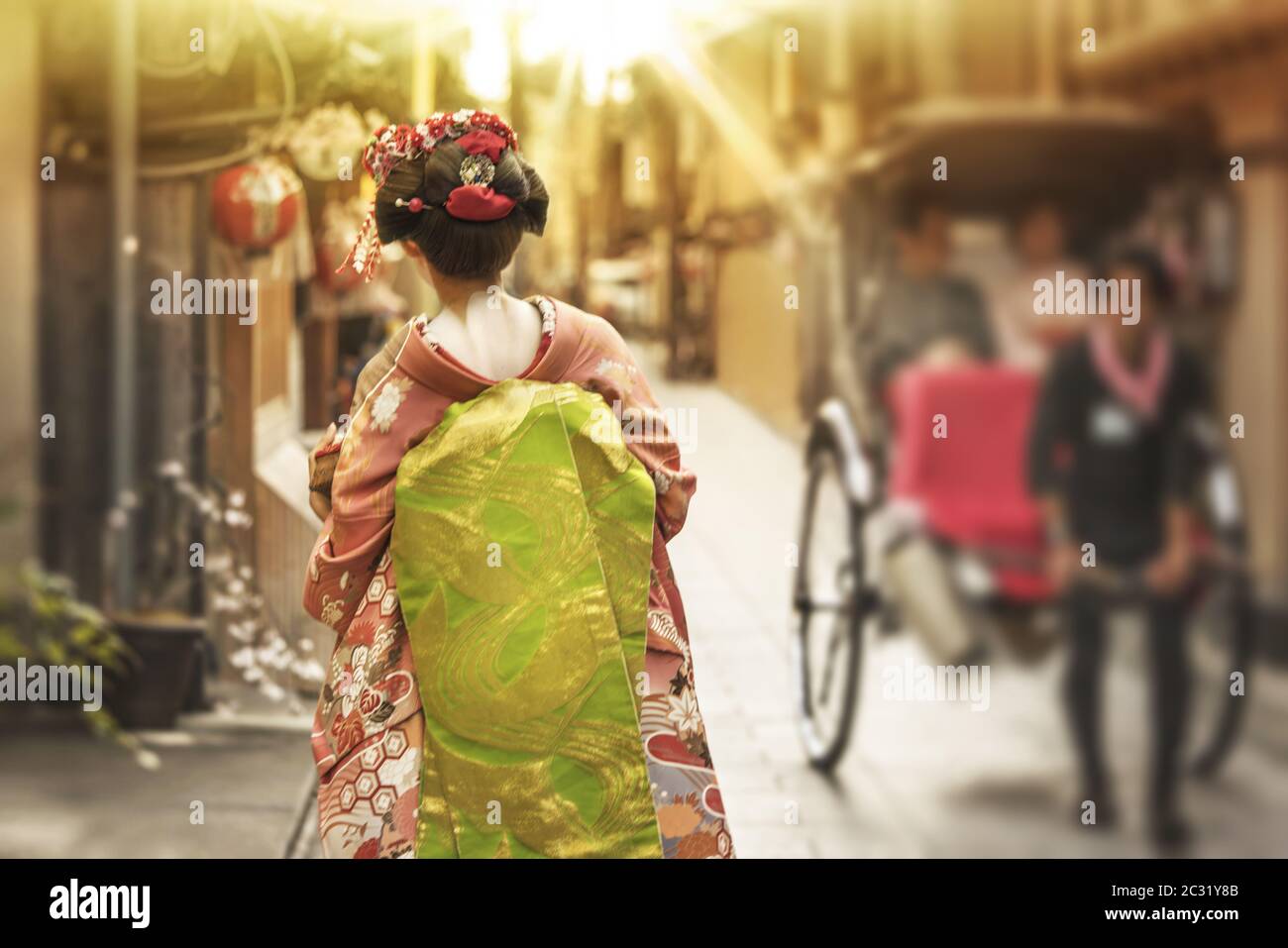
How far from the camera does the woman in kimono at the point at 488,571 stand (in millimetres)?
2449

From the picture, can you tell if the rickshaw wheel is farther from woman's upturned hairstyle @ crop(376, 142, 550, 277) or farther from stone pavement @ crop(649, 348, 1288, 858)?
woman's upturned hairstyle @ crop(376, 142, 550, 277)

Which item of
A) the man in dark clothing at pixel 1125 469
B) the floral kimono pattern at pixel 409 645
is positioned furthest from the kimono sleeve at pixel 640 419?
the man in dark clothing at pixel 1125 469

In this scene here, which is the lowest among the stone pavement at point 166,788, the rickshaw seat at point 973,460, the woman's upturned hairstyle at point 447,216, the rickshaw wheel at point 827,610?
the stone pavement at point 166,788

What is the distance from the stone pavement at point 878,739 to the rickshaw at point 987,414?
0.11m

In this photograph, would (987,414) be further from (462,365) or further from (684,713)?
(462,365)

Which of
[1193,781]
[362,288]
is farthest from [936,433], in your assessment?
[362,288]

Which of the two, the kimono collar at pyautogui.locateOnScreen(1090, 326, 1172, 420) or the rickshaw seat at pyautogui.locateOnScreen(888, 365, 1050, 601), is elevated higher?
the kimono collar at pyautogui.locateOnScreen(1090, 326, 1172, 420)

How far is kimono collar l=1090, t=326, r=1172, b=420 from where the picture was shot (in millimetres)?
3848

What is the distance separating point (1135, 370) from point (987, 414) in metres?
0.37

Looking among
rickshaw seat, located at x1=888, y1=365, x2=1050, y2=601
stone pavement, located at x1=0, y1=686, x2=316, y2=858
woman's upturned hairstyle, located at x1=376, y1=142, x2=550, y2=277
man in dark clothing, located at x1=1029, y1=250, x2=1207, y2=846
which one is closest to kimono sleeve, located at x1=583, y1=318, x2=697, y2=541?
woman's upturned hairstyle, located at x1=376, y1=142, x2=550, y2=277

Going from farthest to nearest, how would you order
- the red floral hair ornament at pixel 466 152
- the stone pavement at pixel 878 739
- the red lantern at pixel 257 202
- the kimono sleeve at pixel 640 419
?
1. the red lantern at pixel 257 202
2. the stone pavement at pixel 878 739
3. the kimono sleeve at pixel 640 419
4. the red floral hair ornament at pixel 466 152

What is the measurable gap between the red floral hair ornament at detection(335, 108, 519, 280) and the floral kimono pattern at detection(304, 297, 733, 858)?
0.66 ft

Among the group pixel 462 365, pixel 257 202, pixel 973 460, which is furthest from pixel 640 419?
pixel 257 202

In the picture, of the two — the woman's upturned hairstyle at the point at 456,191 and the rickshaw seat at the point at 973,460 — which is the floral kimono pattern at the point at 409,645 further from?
the rickshaw seat at the point at 973,460
